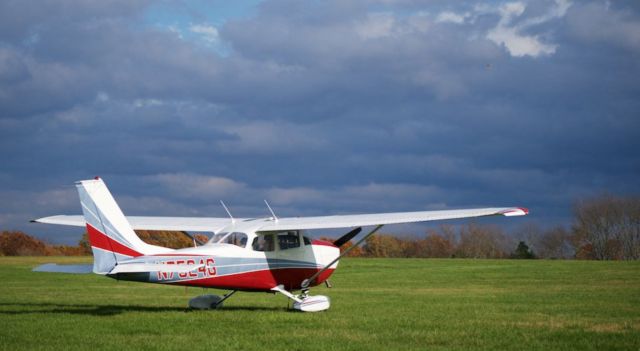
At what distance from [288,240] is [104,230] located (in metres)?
3.86

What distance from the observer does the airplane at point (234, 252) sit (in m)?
14.3

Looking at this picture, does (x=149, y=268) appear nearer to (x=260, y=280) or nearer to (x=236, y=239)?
(x=236, y=239)

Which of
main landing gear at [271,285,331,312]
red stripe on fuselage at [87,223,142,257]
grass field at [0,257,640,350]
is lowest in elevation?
grass field at [0,257,640,350]

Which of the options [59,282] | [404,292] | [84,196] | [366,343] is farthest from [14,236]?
[366,343]

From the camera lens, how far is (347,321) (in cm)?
1362

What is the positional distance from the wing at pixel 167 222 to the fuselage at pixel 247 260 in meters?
2.00

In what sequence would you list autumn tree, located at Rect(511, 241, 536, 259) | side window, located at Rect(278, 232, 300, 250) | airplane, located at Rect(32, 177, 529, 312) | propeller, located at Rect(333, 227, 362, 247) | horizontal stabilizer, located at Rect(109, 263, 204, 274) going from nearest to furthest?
horizontal stabilizer, located at Rect(109, 263, 204, 274)
airplane, located at Rect(32, 177, 529, 312)
side window, located at Rect(278, 232, 300, 250)
propeller, located at Rect(333, 227, 362, 247)
autumn tree, located at Rect(511, 241, 536, 259)

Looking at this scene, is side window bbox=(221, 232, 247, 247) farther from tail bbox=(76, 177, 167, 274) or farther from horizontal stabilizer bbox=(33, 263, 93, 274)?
horizontal stabilizer bbox=(33, 263, 93, 274)

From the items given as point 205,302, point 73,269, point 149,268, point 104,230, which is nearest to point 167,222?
point 205,302

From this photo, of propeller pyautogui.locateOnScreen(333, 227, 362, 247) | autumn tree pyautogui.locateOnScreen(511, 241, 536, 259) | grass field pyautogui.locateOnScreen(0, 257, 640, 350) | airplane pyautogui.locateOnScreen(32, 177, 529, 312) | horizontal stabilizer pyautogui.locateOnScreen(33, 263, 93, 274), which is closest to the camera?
grass field pyautogui.locateOnScreen(0, 257, 640, 350)

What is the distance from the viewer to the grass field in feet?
36.3

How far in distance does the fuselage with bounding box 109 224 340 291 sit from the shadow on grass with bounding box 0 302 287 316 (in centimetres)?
110

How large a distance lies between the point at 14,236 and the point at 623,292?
177 feet

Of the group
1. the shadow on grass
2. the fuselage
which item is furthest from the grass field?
the fuselage
